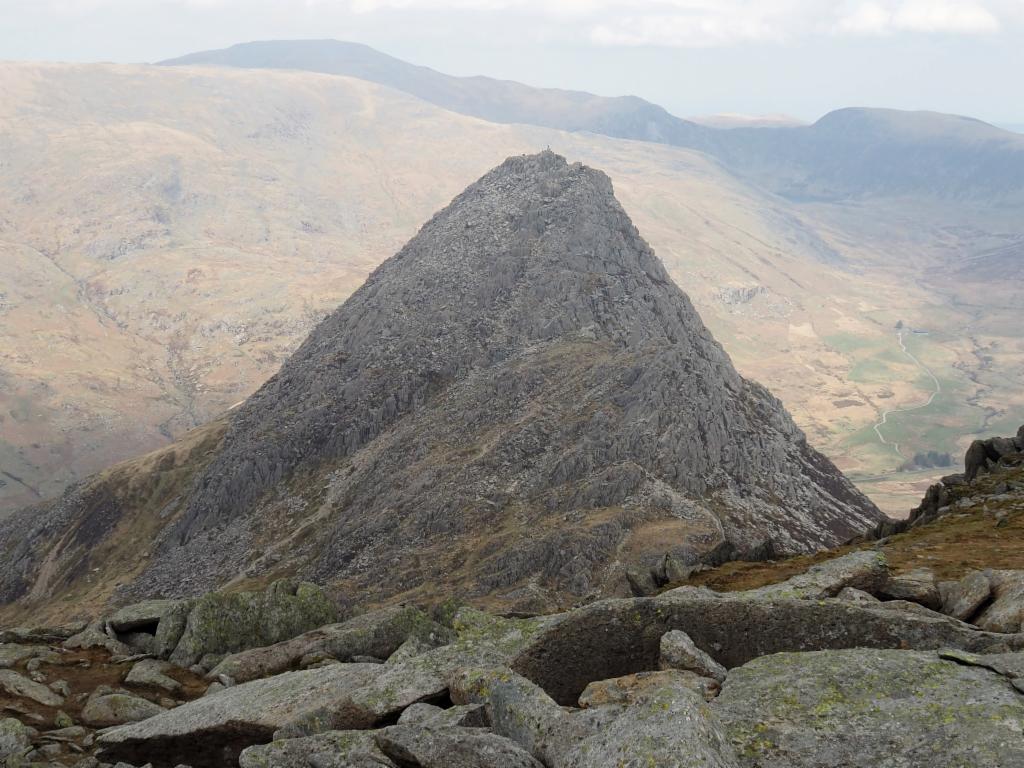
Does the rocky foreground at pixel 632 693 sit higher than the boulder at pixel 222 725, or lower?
higher

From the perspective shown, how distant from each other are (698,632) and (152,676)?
87.6ft

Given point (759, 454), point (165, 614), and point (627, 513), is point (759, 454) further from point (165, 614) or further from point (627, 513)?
point (165, 614)

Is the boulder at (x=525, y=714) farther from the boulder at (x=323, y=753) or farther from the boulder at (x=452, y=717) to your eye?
the boulder at (x=323, y=753)

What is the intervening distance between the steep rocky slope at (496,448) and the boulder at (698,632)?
5978 cm

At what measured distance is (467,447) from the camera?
12012 centimetres

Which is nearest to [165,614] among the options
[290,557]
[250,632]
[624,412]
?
[250,632]

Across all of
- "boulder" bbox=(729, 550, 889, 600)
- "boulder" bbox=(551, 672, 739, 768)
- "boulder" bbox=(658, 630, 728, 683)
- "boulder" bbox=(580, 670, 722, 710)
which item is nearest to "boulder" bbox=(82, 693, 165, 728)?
"boulder" bbox=(580, 670, 722, 710)

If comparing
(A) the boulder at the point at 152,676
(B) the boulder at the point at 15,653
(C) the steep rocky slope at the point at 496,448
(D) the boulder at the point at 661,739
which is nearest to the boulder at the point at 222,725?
(A) the boulder at the point at 152,676

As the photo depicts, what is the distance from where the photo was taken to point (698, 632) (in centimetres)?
2370

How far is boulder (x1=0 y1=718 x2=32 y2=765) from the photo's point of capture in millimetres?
27438

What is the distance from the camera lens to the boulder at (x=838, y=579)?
1054 inches

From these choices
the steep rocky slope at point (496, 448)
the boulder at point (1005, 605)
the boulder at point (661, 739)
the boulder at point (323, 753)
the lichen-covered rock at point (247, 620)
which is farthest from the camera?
the steep rocky slope at point (496, 448)

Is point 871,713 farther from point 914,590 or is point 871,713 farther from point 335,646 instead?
point 335,646

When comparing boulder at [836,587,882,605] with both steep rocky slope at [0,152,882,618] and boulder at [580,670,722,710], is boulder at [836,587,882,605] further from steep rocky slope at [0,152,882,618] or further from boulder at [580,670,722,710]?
steep rocky slope at [0,152,882,618]
